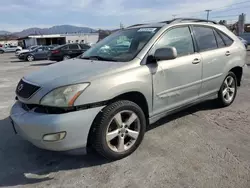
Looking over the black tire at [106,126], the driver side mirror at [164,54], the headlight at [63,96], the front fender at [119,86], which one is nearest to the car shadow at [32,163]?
the black tire at [106,126]

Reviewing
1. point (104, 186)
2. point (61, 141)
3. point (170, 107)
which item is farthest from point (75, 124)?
point (170, 107)

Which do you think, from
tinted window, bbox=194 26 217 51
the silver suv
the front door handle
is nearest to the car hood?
the silver suv

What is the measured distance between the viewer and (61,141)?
2.64 metres

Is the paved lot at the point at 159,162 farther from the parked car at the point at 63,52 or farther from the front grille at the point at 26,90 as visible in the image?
the parked car at the point at 63,52

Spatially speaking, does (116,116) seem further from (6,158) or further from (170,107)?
(6,158)

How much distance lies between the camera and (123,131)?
3.07 metres

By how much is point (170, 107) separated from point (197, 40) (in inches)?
49.4

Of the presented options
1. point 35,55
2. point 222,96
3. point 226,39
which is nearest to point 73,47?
point 35,55

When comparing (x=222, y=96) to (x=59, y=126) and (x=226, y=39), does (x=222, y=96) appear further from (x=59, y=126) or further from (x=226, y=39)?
(x=59, y=126)

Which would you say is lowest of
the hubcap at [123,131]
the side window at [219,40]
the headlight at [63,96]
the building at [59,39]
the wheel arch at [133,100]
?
the hubcap at [123,131]

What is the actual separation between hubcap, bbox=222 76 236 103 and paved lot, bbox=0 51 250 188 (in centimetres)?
80

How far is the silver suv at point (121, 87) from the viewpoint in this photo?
2.66m

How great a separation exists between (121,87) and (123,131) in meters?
0.58

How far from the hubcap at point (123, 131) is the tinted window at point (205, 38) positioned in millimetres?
1812
